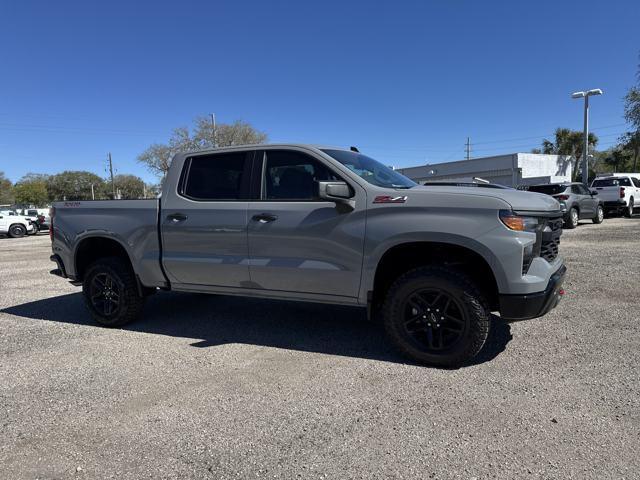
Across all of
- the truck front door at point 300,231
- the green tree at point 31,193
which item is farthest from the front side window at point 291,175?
the green tree at point 31,193

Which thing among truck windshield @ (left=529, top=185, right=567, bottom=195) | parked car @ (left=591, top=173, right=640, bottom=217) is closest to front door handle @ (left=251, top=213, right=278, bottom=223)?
truck windshield @ (left=529, top=185, right=567, bottom=195)

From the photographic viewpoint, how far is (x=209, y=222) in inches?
179

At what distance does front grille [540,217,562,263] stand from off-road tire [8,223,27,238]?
2689cm

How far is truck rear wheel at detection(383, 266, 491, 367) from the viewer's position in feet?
11.8

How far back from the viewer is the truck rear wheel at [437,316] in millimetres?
3596

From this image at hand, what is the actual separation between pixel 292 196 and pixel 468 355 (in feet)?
6.95

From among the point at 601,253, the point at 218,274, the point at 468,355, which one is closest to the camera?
the point at 468,355

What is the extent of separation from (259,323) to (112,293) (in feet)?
5.72

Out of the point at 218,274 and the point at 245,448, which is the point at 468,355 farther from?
the point at 218,274

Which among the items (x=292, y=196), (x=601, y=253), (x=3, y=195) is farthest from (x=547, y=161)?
(x=3, y=195)

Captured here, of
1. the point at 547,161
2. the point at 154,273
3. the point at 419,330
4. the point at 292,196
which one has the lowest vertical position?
the point at 419,330

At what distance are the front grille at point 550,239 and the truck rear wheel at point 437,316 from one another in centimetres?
70

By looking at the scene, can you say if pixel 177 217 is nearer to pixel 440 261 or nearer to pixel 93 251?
pixel 93 251

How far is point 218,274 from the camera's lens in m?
4.59
